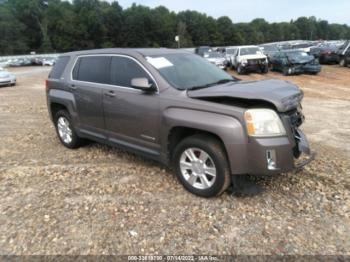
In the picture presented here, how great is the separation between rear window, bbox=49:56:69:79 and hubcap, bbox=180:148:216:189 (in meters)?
3.06

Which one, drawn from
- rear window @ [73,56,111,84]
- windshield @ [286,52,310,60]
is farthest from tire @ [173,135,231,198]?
windshield @ [286,52,310,60]

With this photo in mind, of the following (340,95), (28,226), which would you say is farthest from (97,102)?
(340,95)

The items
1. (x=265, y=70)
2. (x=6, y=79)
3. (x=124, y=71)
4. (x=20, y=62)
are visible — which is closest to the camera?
(x=124, y=71)

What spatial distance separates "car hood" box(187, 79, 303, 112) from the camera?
132 inches

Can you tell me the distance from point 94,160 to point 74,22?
8347 cm

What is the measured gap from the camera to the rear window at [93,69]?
4801mm

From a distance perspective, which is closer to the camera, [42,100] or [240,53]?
[42,100]

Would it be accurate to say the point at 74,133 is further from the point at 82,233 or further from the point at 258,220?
the point at 258,220

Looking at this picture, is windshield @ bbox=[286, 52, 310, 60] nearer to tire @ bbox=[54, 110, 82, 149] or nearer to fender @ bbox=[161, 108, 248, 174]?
tire @ bbox=[54, 110, 82, 149]

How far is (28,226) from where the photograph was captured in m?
3.31

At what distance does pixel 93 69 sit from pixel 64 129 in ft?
4.72

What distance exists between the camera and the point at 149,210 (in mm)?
3590

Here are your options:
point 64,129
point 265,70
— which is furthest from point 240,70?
point 64,129

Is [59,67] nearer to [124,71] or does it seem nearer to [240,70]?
[124,71]
